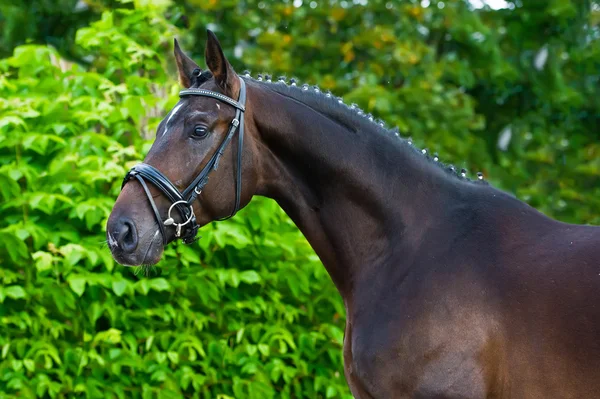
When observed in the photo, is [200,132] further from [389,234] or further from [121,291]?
[121,291]

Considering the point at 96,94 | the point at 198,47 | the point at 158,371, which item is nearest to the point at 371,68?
the point at 198,47

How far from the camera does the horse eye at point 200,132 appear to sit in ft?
10.2

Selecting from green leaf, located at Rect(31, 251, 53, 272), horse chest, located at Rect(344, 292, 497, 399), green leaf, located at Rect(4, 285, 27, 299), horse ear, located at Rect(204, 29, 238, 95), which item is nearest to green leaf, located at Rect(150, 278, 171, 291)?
green leaf, located at Rect(31, 251, 53, 272)

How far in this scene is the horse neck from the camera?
10.5 ft

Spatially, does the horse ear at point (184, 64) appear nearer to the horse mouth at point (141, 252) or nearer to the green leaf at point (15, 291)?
the horse mouth at point (141, 252)

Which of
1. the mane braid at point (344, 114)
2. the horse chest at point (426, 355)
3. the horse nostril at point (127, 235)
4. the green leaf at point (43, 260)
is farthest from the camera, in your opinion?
the green leaf at point (43, 260)

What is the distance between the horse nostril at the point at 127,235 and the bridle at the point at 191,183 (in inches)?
4.0

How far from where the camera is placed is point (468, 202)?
3.18m

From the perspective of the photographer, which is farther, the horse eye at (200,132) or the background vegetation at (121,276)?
the background vegetation at (121,276)

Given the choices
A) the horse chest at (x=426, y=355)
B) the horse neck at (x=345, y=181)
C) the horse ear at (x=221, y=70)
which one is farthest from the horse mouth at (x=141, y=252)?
the horse chest at (x=426, y=355)

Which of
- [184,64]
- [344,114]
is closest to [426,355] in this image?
[344,114]

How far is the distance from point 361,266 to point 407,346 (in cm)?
44

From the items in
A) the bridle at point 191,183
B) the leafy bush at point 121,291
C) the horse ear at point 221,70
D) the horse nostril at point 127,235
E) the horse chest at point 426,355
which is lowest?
the leafy bush at point 121,291

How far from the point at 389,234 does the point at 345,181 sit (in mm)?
275
